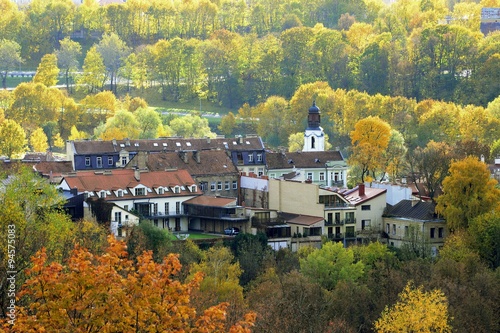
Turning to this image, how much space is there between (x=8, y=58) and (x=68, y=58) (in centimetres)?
687

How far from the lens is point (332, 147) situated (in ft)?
396

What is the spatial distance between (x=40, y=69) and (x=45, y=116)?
75.9 ft

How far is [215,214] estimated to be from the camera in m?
74.1

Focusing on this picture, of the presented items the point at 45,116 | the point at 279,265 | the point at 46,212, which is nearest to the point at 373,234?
the point at 279,265

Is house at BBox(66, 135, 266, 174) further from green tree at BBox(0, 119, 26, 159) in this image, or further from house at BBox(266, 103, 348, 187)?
green tree at BBox(0, 119, 26, 159)

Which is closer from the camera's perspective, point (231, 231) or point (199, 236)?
point (199, 236)

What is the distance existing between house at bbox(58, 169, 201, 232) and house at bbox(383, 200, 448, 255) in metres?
10.3

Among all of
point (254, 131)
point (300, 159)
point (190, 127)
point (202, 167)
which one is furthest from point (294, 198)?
point (254, 131)

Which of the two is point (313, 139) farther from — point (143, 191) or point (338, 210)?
point (143, 191)

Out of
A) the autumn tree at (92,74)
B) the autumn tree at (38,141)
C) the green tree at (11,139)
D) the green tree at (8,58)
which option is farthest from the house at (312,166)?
the green tree at (8,58)

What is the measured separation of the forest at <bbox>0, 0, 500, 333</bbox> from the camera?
29.0 metres

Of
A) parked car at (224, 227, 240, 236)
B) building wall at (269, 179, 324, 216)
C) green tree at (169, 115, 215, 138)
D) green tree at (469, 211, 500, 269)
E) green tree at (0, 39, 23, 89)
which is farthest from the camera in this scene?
green tree at (0, 39, 23, 89)

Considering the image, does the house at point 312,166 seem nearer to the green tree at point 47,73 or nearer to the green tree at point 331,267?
the green tree at point 331,267

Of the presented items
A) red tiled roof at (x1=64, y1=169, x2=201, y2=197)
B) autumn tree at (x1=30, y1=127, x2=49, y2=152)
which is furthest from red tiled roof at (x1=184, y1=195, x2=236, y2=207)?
autumn tree at (x1=30, y1=127, x2=49, y2=152)
